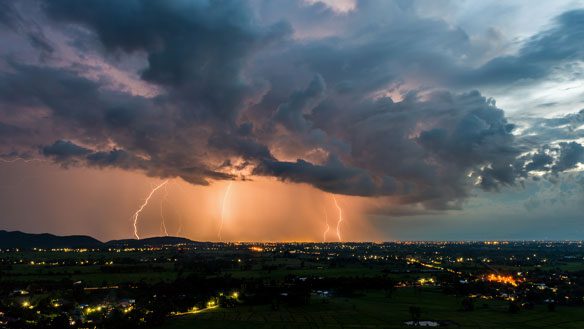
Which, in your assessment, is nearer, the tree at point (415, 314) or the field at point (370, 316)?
the field at point (370, 316)

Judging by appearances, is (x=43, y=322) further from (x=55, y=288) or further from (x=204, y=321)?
(x=55, y=288)

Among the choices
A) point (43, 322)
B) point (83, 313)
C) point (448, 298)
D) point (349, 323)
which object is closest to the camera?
point (43, 322)

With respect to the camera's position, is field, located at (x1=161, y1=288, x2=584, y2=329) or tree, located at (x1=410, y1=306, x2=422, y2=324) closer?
field, located at (x1=161, y1=288, x2=584, y2=329)

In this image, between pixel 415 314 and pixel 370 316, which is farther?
pixel 370 316

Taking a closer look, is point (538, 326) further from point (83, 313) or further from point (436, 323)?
point (83, 313)

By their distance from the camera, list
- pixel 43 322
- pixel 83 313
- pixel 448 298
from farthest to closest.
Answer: pixel 448 298 < pixel 83 313 < pixel 43 322

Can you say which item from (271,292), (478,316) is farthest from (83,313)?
(478,316)

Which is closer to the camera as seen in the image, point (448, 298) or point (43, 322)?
point (43, 322)

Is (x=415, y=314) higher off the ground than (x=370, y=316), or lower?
higher
